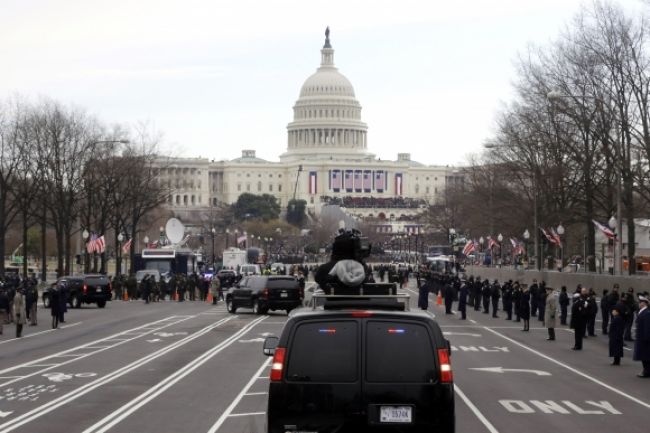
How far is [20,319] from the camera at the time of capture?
35.5 m

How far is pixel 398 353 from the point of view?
37.1ft

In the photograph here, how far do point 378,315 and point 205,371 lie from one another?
1340cm

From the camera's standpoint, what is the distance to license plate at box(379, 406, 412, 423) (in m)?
11.2

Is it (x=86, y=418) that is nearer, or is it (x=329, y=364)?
(x=329, y=364)

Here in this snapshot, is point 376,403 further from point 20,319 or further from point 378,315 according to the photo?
point 20,319

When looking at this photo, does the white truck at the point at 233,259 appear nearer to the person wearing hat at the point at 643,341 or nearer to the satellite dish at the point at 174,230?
the satellite dish at the point at 174,230

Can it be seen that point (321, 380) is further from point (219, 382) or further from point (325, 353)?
point (219, 382)

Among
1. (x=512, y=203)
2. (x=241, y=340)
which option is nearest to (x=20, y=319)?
(x=241, y=340)

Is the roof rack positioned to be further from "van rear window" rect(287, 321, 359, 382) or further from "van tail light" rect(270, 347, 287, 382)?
"van tail light" rect(270, 347, 287, 382)

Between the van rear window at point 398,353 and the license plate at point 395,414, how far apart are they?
224mm

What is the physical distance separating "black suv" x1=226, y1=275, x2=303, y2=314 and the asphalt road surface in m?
6.38

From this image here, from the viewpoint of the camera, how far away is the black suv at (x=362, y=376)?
11.2m

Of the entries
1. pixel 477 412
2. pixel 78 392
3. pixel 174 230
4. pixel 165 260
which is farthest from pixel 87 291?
pixel 477 412

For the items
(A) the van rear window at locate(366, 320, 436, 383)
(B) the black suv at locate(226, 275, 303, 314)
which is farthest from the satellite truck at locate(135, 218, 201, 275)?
(A) the van rear window at locate(366, 320, 436, 383)
